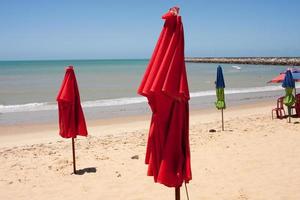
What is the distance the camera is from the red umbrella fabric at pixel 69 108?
8.16 meters

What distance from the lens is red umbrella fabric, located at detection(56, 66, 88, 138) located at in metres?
8.16

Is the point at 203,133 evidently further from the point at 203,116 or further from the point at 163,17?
the point at 163,17

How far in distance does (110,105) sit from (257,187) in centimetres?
1671

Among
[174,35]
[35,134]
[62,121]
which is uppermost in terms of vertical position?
[174,35]

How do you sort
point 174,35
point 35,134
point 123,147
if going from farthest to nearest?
point 35,134 < point 123,147 < point 174,35

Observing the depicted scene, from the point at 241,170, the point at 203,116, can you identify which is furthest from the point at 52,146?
the point at 203,116

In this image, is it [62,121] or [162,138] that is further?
[62,121]

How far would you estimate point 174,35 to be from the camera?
3584 millimetres

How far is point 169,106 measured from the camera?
11.6ft

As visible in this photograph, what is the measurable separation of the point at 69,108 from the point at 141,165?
215cm

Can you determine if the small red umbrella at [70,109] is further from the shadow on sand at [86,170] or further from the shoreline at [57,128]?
the shoreline at [57,128]

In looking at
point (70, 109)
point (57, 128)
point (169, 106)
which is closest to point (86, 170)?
point (70, 109)

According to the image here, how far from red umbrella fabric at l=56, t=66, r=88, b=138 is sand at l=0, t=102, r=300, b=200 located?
98 cm

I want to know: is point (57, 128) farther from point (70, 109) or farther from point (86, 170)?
point (70, 109)
